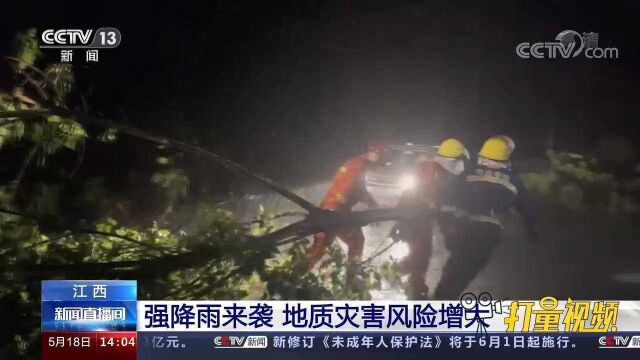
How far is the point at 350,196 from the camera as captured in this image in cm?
167

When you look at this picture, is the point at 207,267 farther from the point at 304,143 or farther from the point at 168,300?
the point at 304,143

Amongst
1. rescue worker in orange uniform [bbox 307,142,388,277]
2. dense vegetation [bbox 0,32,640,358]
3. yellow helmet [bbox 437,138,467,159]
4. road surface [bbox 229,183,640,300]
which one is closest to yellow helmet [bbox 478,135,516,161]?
yellow helmet [bbox 437,138,467,159]

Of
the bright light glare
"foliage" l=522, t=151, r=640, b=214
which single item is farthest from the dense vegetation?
"foliage" l=522, t=151, r=640, b=214

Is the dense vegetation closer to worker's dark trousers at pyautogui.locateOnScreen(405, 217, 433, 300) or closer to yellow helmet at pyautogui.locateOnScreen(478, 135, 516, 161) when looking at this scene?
worker's dark trousers at pyautogui.locateOnScreen(405, 217, 433, 300)

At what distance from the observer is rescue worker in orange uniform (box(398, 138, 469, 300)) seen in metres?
1.67

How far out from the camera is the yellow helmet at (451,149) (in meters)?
1.65

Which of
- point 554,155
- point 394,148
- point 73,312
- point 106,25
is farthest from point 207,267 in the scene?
point 554,155

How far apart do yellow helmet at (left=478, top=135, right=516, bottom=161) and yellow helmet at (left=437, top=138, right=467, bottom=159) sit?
60mm

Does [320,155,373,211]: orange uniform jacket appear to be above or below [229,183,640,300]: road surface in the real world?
above

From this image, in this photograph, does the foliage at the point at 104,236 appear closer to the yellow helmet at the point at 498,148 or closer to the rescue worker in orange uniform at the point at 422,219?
Answer: the rescue worker in orange uniform at the point at 422,219

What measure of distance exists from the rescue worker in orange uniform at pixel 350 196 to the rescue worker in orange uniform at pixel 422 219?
0.36 feet

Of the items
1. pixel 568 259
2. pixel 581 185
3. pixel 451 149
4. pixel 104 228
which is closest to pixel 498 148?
pixel 451 149

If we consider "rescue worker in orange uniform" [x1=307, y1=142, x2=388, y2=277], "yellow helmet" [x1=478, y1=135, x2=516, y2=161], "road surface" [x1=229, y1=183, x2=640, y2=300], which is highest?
"yellow helmet" [x1=478, y1=135, x2=516, y2=161]

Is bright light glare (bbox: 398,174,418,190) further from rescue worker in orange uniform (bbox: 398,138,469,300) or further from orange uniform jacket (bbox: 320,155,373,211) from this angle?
orange uniform jacket (bbox: 320,155,373,211)
